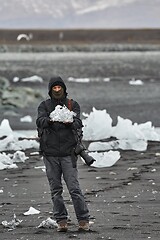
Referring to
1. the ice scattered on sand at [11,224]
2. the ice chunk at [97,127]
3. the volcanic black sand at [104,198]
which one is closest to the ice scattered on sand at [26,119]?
the ice chunk at [97,127]

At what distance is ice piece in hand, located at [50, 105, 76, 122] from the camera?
820 cm

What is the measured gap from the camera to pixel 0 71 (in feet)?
152

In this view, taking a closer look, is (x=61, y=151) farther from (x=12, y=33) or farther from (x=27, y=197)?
(x=12, y=33)

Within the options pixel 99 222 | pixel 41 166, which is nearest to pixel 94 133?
pixel 41 166

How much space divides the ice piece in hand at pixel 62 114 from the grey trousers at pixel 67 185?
13.9 inches

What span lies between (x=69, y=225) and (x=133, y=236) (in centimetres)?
81

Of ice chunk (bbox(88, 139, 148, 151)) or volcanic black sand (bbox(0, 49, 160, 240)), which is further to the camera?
ice chunk (bbox(88, 139, 148, 151))

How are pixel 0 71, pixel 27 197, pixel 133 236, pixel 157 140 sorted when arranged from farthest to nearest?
pixel 0 71, pixel 157 140, pixel 27 197, pixel 133 236

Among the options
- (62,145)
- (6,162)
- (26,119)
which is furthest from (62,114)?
(26,119)

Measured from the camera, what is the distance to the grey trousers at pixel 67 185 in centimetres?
827

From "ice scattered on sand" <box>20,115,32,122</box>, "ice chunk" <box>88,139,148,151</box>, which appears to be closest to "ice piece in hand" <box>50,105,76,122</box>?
"ice chunk" <box>88,139,148,151</box>

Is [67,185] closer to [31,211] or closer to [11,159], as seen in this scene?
[31,211]

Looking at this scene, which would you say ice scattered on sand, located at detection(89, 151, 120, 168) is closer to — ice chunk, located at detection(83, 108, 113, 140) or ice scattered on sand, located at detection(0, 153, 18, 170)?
ice scattered on sand, located at detection(0, 153, 18, 170)

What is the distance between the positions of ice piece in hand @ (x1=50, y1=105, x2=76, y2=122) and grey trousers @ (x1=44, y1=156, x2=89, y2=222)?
352 millimetres
